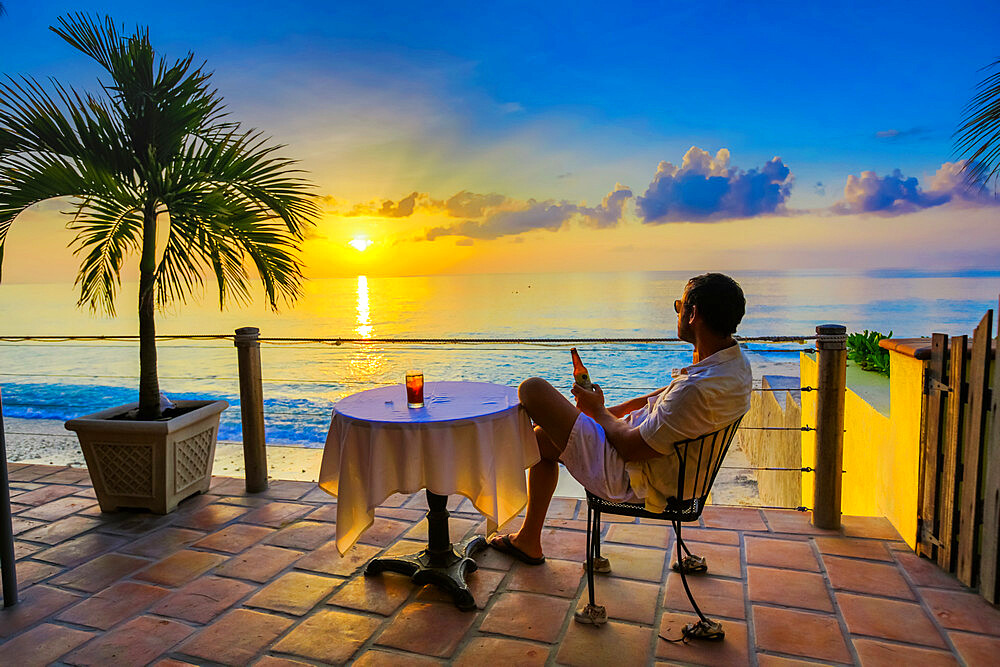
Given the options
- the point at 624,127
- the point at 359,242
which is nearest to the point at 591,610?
the point at 624,127

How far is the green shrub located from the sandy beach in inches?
75.6

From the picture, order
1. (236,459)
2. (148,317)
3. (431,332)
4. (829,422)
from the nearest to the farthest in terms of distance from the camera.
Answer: (829,422)
(148,317)
(236,459)
(431,332)

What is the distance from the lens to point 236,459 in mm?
10609

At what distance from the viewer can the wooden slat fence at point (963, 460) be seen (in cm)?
226

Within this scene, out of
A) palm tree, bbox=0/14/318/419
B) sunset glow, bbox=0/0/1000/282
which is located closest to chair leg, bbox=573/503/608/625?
palm tree, bbox=0/14/318/419

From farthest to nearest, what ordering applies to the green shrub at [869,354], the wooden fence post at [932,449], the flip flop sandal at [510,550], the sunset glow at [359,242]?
the sunset glow at [359,242] < the green shrub at [869,354] < the flip flop sandal at [510,550] < the wooden fence post at [932,449]

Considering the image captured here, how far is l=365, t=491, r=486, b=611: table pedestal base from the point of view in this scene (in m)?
2.44

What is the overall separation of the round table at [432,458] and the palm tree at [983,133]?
341cm

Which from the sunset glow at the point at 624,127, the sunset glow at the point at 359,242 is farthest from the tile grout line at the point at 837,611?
the sunset glow at the point at 359,242

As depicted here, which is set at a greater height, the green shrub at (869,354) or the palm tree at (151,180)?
the palm tree at (151,180)

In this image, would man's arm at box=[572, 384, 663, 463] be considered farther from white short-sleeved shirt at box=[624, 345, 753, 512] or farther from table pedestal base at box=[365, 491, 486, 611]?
table pedestal base at box=[365, 491, 486, 611]

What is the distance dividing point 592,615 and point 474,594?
502mm

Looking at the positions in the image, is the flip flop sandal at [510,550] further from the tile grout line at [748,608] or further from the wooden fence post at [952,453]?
the wooden fence post at [952,453]

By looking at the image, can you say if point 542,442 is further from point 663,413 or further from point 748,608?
point 748,608
